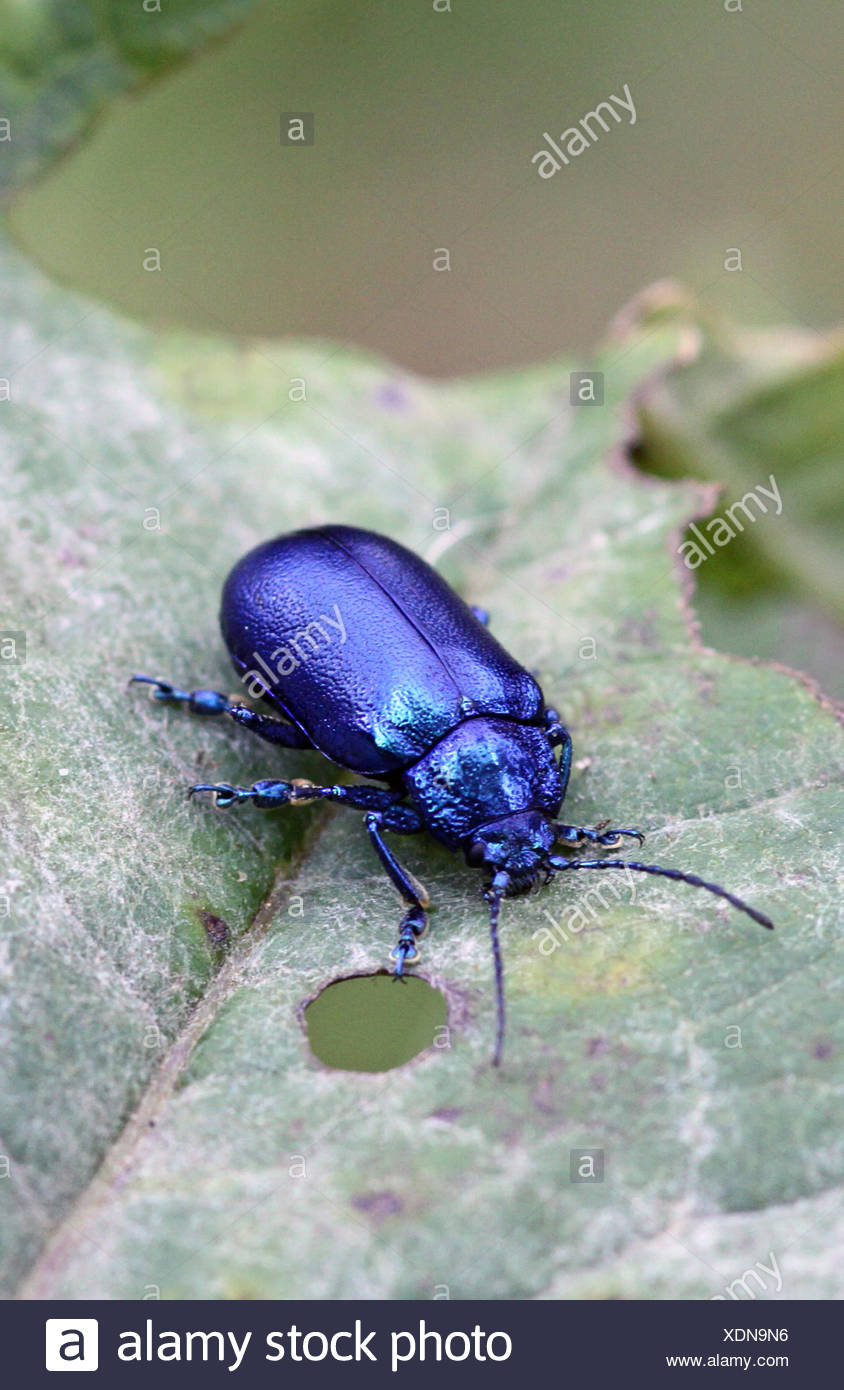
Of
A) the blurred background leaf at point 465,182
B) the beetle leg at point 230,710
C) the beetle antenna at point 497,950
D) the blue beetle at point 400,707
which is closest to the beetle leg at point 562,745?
the blue beetle at point 400,707

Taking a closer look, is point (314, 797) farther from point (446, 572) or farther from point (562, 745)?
point (446, 572)

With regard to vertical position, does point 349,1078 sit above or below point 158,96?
below

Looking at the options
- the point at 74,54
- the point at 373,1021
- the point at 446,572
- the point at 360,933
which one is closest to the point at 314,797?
the point at 360,933

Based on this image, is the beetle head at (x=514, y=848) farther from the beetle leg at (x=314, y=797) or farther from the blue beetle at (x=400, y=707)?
the beetle leg at (x=314, y=797)

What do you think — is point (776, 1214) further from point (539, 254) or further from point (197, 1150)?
point (539, 254)

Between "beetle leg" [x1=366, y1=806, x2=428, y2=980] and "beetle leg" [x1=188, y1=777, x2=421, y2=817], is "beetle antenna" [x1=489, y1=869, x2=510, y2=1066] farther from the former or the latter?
"beetle leg" [x1=188, y1=777, x2=421, y2=817]
